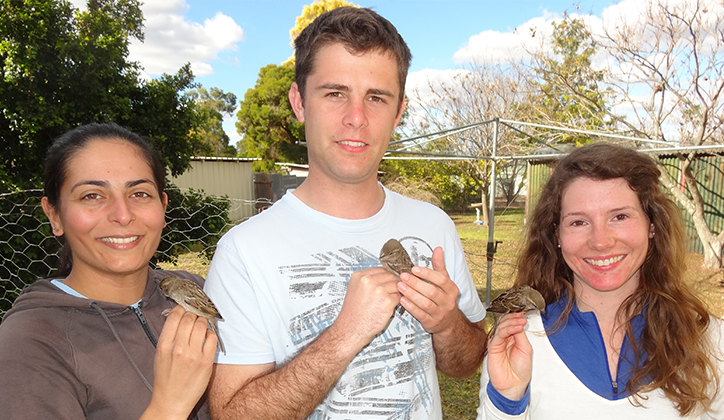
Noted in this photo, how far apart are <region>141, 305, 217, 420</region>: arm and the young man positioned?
0.09 metres

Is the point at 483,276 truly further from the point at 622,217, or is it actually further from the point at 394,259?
A: the point at 394,259

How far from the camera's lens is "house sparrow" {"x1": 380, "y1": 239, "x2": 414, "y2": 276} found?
1.91m

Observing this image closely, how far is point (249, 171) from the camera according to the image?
24.6m

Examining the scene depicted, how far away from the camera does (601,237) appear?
224 cm

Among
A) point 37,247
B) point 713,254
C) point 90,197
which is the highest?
point 90,197

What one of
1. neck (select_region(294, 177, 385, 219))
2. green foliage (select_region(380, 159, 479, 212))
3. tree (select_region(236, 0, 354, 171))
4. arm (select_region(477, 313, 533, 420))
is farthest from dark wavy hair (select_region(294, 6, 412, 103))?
tree (select_region(236, 0, 354, 171))

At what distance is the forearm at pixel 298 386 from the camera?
171 centimetres

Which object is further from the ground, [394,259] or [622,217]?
[622,217]

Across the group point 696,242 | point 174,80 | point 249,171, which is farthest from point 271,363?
point 249,171

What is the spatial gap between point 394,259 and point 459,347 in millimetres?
679

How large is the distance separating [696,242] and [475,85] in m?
11.9

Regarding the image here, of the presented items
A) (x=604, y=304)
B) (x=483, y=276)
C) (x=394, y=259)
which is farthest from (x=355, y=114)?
(x=483, y=276)

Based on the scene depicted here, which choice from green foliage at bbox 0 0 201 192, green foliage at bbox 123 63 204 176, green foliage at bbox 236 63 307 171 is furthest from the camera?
green foliage at bbox 236 63 307 171

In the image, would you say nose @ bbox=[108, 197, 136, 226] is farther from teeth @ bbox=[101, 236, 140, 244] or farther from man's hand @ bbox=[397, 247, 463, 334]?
man's hand @ bbox=[397, 247, 463, 334]
